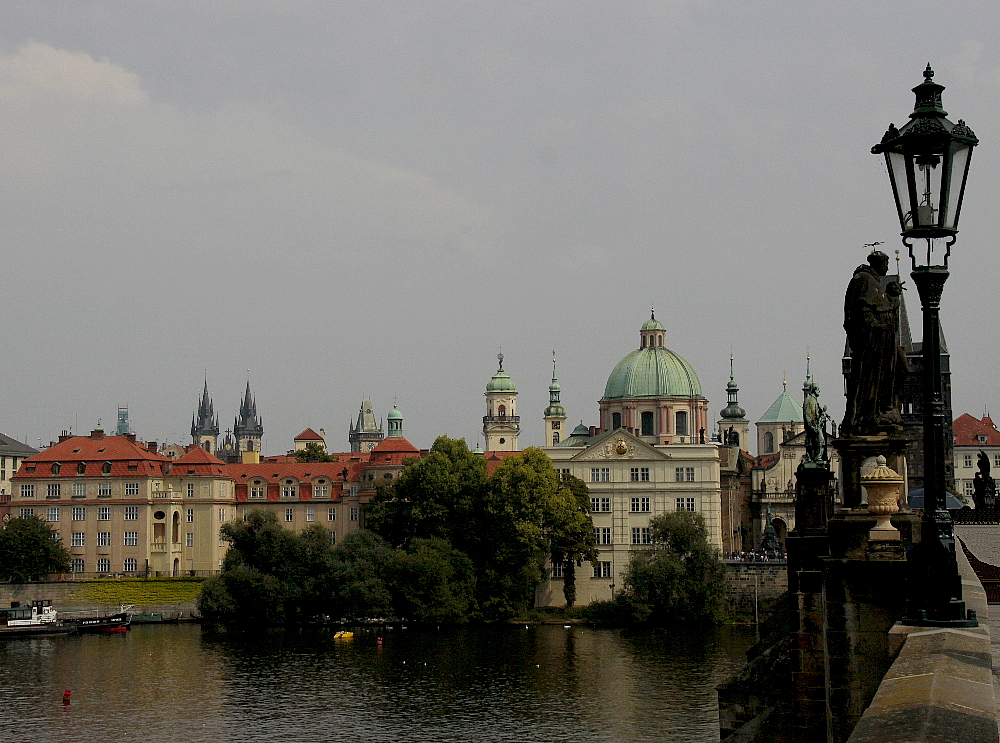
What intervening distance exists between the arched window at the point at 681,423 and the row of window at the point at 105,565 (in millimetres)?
50419

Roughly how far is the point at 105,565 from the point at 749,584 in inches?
1939

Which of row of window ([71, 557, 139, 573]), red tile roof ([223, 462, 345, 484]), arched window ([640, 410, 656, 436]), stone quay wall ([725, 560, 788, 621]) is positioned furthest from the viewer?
arched window ([640, 410, 656, 436])

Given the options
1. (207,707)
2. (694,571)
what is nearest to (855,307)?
(207,707)

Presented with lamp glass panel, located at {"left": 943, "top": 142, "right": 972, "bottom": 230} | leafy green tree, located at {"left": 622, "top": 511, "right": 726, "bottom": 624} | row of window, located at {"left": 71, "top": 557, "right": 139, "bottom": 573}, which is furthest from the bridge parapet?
row of window, located at {"left": 71, "top": 557, "right": 139, "bottom": 573}

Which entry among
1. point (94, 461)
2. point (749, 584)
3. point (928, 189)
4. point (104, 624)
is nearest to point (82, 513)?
point (94, 461)

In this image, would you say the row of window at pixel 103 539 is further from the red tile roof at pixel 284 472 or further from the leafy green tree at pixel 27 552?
the red tile roof at pixel 284 472

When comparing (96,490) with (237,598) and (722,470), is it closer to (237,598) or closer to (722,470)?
(237,598)

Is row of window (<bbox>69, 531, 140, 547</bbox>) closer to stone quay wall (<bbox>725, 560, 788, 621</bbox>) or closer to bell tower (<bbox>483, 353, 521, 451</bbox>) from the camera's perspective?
stone quay wall (<bbox>725, 560, 788, 621</bbox>)

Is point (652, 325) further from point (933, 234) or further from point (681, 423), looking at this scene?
point (933, 234)

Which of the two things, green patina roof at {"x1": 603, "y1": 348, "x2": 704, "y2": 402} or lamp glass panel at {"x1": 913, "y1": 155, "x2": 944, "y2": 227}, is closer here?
lamp glass panel at {"x1": 913, "y1": 155, "x2": 944, "y2": 227}

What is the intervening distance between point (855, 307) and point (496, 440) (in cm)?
17113

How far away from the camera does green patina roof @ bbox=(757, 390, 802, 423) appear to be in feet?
594

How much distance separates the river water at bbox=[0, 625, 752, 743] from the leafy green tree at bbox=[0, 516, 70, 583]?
17.7 m

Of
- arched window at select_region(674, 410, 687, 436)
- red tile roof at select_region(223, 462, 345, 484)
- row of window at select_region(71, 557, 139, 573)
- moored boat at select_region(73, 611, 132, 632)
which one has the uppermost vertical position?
arched window at select_region(674, 410, 687, 436)
